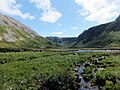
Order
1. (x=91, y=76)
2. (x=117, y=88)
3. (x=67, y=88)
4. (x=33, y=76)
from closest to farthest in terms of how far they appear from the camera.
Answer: (x=117, y=88), (x=67, y=88), (x=33, y=76), (x=91, y=76)

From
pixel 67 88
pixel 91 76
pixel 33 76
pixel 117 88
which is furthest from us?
pixel 91 76

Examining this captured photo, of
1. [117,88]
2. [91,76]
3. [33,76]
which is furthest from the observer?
[91,76]

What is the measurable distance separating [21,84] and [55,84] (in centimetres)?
626

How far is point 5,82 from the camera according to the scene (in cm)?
4219

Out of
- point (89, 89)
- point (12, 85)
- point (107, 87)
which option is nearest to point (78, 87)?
point (89, 89)

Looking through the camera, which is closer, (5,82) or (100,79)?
(5,82)

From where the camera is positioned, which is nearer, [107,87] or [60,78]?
[107,87]

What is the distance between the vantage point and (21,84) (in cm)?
4125

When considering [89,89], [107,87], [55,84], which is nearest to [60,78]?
[55,84]

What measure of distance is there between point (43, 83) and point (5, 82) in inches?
275

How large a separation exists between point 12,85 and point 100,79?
1857 cm

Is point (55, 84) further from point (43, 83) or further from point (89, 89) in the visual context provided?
point (89, 89)

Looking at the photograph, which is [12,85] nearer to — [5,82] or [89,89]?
[5,82]

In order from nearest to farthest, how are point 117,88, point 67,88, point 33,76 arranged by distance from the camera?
1. point 117,88
2. point 67,88
3. point 33,76
